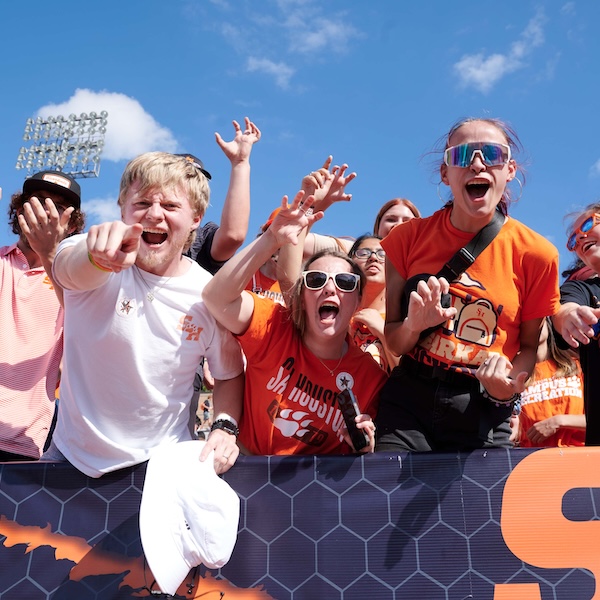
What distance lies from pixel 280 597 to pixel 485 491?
958 millimetres

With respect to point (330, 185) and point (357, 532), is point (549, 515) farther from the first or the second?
point (330, 185)

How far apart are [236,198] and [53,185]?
1075mm

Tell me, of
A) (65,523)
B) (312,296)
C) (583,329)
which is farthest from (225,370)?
(583,329)

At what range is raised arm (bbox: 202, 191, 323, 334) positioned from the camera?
2.89 metres

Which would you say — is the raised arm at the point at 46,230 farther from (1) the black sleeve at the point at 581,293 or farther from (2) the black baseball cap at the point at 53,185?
(1) the black sleeve at the point at 581,293

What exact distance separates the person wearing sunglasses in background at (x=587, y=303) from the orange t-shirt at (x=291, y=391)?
92cm

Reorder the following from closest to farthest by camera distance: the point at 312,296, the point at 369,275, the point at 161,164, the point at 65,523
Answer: the point at 65,523 → the point at 161,164 → the point at 312,296 → the point at 369,275

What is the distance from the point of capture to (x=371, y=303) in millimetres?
4453

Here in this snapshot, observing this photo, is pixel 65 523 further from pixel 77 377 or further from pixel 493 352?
pixel 493 352

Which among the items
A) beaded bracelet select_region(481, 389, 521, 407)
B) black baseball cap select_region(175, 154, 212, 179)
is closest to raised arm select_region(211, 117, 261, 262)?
black baseball cap select_region(175, 154, 212, 179)

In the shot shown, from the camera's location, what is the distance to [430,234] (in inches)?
123

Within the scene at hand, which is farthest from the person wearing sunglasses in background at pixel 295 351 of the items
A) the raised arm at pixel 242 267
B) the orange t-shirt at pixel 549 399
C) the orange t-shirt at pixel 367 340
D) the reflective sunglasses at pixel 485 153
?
the orange t-shirt at pixel 549 399

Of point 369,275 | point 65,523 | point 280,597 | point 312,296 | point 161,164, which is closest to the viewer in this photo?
point 280,597

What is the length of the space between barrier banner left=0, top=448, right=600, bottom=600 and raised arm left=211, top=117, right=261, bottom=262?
1422mm
